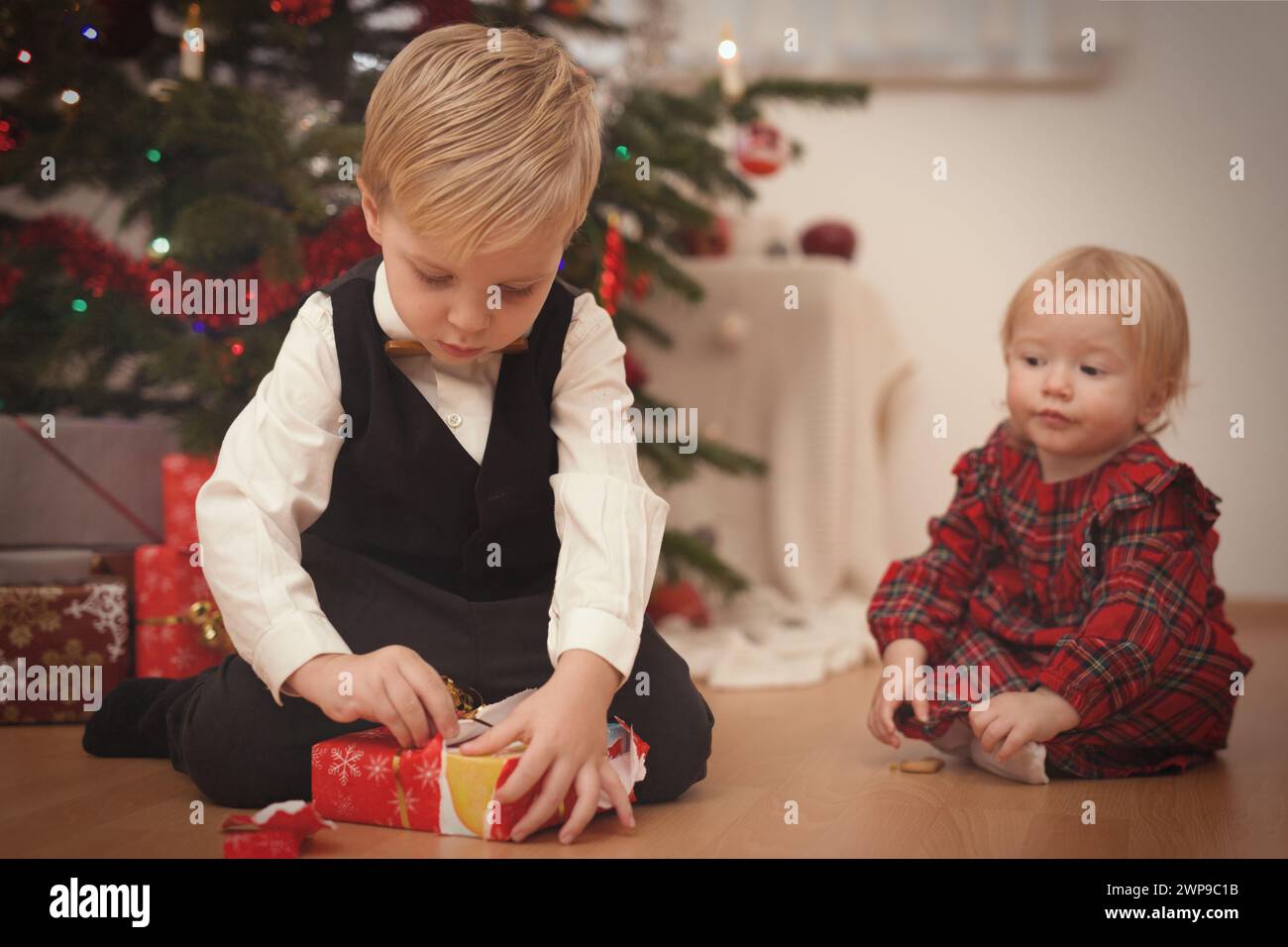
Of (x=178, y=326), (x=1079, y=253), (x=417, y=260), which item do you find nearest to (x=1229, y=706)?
(x=1079, y=253)

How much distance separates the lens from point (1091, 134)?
7.46ft

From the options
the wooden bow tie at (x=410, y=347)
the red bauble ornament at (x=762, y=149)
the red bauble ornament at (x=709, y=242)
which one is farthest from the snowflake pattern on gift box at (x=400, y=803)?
the red bauble ornament at (x=709, y=242)

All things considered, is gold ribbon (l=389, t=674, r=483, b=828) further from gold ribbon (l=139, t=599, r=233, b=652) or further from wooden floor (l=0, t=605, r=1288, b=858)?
gold ribbon (l=139, t=599, r=233, b=652)

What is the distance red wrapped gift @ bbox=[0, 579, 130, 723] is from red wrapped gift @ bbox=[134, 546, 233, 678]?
0.02 m

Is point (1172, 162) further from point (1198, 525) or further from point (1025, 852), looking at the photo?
point (1025, 852)

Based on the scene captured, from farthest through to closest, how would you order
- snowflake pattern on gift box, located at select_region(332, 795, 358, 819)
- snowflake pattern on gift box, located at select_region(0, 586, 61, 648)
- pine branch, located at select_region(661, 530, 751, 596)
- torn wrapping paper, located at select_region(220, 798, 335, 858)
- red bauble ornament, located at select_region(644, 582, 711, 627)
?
red bauble ornament, located at select_region(644, 582, 711, 627) < pine branch, located at select_region(661, 530, 751, 596) < snowflake pattern on gift box, located at select_region(0, 586, 61, 648) < snowflake pattern on gift box, located at select_region(332, 795, 358, 819) < torn wrapping paper, located at select_region(220, 798, 335, 858)

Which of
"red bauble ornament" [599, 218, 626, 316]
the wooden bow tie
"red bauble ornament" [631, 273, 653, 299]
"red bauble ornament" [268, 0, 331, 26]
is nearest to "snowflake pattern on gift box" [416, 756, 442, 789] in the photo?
the wooden bow tie

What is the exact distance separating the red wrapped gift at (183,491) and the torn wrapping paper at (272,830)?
0.56 metres

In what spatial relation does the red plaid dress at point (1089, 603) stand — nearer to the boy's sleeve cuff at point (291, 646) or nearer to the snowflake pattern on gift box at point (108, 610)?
the boy's sleeve cuff at point (291, 646)

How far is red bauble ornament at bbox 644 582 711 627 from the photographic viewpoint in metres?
1.90

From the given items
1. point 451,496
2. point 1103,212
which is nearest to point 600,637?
point 451,496

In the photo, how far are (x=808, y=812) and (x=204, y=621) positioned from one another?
69 cm
